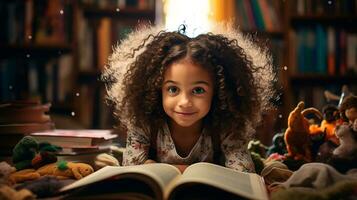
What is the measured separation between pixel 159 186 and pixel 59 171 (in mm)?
355

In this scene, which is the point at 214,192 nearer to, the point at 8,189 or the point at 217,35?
the point at 8,189

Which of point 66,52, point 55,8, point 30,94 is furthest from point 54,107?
point 55,8

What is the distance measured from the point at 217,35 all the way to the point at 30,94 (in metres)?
1.48

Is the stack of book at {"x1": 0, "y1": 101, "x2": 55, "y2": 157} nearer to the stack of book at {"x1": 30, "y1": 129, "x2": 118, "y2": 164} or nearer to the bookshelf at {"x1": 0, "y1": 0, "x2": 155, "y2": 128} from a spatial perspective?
the stack of book at {"x1": 30, "y1": 129, "x2": 118, "y2": 164}

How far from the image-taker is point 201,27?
126 cm

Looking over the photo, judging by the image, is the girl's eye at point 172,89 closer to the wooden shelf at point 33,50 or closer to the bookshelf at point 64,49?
the bookshelf at point 64,49

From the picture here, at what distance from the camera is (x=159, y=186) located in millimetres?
746

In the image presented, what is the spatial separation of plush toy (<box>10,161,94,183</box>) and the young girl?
0.15 metres

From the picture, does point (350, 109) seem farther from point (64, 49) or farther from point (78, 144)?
point (64, 49)

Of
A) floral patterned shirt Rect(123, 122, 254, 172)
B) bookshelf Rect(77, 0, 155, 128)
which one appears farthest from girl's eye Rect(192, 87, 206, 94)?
bookshelf Rect(77, 0, 155, 128)

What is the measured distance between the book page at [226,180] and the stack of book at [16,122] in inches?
23.3

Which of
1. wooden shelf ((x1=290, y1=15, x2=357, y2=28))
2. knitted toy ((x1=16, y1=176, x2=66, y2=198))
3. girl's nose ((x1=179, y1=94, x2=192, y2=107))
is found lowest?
knitted toy ((x1=16, y1=176, x2=66, y2=198))

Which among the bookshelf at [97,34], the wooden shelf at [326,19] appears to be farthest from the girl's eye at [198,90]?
the wooden shelf at [326,19]

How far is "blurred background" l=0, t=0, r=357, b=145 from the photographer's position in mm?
2359
